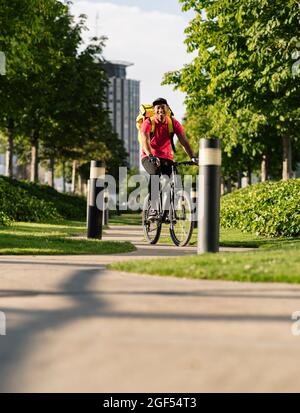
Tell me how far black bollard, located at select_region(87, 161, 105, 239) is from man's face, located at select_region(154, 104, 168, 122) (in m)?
1.71

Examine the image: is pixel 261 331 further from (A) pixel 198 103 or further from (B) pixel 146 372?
(A) pixel 198 103

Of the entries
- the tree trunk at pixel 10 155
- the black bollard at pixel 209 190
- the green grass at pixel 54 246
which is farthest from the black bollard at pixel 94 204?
the tree trunk at pixel 10 155

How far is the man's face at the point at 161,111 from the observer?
9.29 metres

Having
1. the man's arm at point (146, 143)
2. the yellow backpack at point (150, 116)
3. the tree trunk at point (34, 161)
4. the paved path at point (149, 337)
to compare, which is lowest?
the paved path at point (149, 337)

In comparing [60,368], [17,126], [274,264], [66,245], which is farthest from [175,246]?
[17,126]

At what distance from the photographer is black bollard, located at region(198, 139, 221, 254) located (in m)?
7.12

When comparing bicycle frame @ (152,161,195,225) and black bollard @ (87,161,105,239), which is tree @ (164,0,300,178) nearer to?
black bollard @ (87,161,105,239)

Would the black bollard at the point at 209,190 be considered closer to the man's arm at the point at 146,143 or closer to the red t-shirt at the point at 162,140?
the man's arm at the point at 146,143

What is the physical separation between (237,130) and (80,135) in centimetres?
1072

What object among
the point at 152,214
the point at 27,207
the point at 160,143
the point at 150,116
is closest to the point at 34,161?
the point at 27,207

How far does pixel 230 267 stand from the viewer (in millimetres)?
5398

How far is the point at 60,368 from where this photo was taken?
2.72 meters

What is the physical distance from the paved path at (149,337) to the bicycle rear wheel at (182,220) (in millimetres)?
4169

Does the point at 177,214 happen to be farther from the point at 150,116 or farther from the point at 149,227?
the point at 150,116
